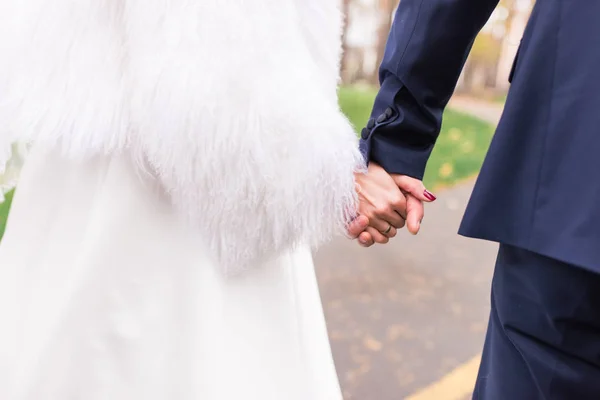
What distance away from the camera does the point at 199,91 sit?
1.12 m

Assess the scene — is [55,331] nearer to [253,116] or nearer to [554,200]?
[253,116]

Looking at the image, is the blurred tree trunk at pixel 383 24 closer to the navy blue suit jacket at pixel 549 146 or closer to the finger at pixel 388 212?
the finger at pixel 388 212

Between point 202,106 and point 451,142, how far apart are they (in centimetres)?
699

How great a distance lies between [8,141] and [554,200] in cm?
97

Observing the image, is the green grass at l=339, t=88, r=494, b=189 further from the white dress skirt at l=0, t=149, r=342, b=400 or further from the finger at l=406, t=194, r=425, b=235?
the white dress skirt at l=0, t=149, r=342, b=400

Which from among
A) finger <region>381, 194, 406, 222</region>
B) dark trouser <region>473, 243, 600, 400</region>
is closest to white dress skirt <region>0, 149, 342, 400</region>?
finger <region>381, 194, 406, 222</region>

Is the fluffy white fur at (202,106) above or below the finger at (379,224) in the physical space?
above

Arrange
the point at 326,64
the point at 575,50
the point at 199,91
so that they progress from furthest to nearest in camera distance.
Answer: the point at 326,64, the point at 199,91, the point at 575,50

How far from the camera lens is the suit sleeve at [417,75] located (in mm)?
1286

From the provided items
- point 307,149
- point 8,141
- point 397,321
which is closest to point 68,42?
point 8,141

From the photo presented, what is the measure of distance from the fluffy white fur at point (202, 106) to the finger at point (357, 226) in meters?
0.11

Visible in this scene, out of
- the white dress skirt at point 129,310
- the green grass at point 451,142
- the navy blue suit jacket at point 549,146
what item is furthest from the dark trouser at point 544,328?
the green grass at point 451,142

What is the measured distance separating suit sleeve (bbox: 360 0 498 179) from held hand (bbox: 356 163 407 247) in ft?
0.10

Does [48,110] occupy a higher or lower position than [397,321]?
higher
